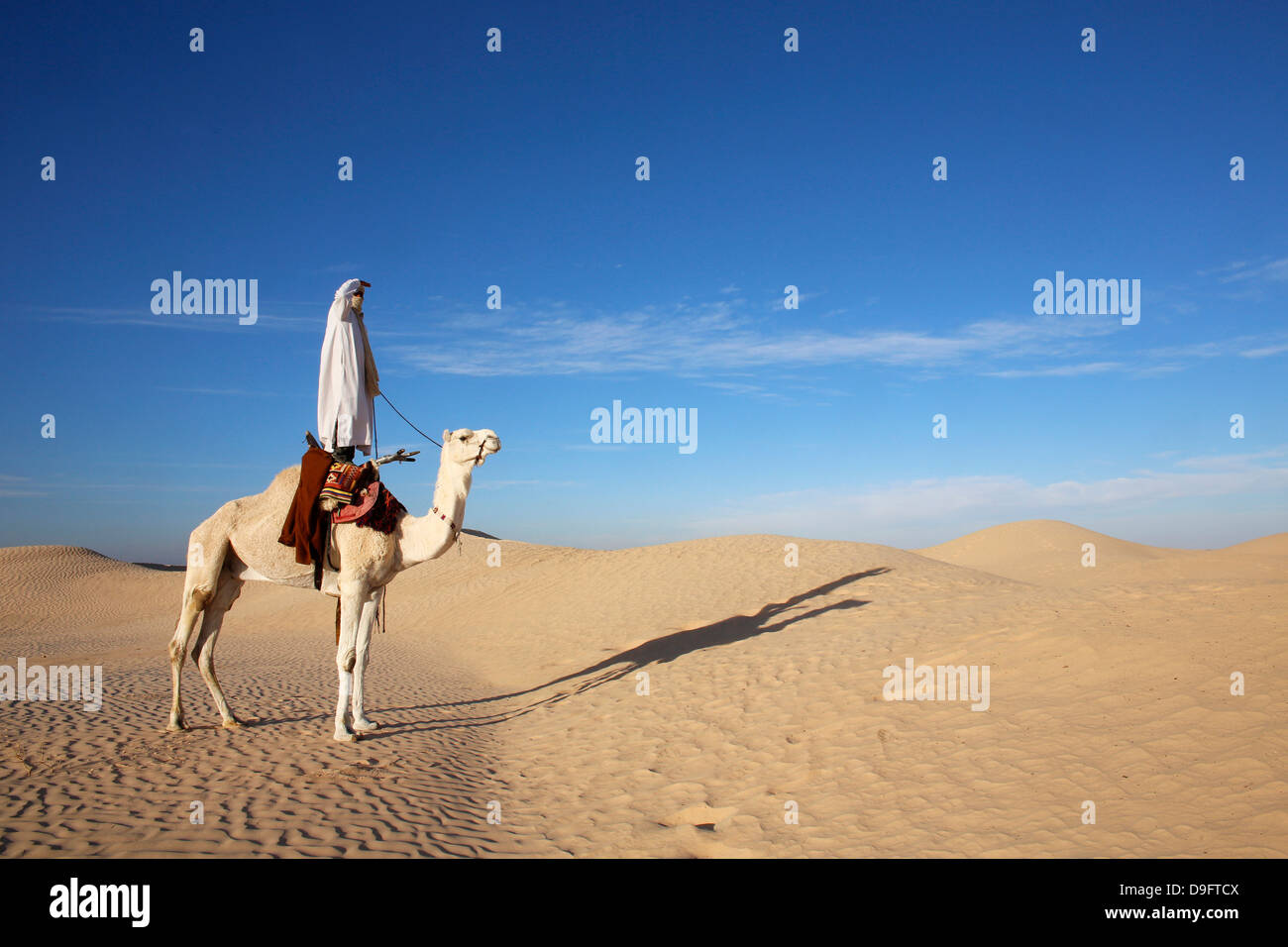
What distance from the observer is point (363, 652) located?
1000cm

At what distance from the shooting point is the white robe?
378 inches

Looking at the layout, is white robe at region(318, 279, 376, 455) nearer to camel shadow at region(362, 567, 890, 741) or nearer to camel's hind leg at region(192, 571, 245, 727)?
camel's hind leg at region(192, 571, 245, 727)

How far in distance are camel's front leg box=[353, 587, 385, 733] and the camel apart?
2 cm

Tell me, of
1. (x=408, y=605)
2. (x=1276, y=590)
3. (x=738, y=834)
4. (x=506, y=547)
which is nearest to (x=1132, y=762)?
(x=738, y=834)

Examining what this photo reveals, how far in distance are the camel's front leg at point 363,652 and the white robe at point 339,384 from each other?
2.28 m

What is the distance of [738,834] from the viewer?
7.02 meters

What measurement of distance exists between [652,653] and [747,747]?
7.18 metres

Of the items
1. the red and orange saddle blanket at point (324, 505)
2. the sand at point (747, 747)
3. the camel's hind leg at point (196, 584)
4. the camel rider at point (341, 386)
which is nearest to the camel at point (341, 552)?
the camel's hind leg at point (196, 584)

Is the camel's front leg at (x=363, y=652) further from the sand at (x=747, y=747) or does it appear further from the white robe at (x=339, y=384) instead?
the white robe at (x=339, y=384)

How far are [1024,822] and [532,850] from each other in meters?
4.51

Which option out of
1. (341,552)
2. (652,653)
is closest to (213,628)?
(341,552)

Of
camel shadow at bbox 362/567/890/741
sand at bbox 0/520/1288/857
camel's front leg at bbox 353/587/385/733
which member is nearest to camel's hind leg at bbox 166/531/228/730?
sand at bbox 0/520/1288/857

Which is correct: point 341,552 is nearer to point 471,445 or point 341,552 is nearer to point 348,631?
point 348,631

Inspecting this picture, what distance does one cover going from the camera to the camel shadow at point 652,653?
12617mm
